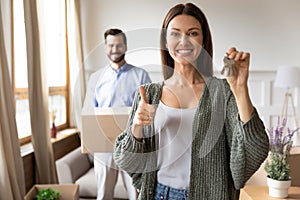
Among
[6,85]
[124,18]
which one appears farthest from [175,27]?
[124,18]

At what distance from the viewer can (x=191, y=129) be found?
86cm

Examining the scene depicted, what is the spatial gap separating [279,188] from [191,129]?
90 cm

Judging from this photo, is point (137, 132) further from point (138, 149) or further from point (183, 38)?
point (183, 38)

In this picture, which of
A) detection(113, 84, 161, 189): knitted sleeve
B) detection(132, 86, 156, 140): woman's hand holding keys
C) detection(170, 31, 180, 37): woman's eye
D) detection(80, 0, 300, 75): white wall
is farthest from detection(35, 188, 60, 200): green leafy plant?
detection(80, 0, 300, 75): white wall

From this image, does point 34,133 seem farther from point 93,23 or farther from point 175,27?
point 175,27

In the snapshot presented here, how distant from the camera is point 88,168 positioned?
11.3 ft

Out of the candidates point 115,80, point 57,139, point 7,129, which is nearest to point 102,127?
point 115,80

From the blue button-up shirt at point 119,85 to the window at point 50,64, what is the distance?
1.59m

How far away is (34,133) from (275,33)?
2.79 meters

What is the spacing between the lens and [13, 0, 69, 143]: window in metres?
2.75

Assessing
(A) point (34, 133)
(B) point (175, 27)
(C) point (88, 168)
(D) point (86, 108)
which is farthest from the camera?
(C) point (88, 168)

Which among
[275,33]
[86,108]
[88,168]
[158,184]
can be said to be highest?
[275,33]

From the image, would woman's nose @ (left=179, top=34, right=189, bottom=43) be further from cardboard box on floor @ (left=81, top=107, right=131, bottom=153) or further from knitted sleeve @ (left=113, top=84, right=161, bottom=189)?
cardboard box on floor @ (left=81, top=107, right=131, bottom=153)

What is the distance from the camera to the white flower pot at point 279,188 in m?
1.57
